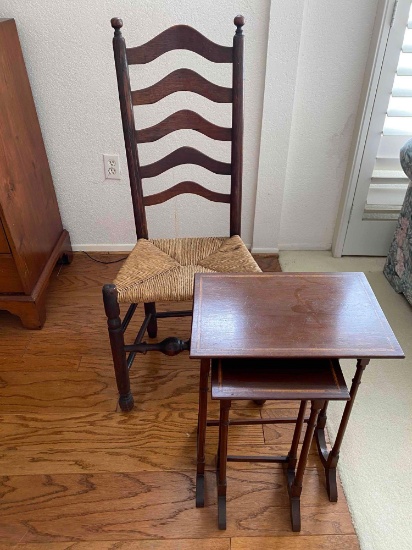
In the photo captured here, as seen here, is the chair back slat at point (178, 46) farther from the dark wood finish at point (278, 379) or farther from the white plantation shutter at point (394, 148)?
the dark wood finish at point (278, 379)

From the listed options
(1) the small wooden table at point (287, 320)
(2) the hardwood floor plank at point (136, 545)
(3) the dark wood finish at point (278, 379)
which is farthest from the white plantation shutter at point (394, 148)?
(2) the hardwood floor plank at point (136, 545)

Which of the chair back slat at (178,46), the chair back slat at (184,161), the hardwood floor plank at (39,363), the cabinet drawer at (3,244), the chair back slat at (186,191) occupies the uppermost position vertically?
the chair back slat at (178,46)

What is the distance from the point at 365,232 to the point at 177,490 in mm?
1396

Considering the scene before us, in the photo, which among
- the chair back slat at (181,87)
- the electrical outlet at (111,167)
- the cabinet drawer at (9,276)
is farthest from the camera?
the electrical outlet at (111,167)

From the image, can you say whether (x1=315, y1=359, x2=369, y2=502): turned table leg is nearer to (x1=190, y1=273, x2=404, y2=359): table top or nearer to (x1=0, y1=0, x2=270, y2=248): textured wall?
(x1=190, y1=273, x2=404, y2=359): table top

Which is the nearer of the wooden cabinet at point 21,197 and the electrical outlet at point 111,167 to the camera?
the wooden cabinet at point 21,197

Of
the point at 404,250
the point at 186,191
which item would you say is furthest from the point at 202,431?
the point at 404,250

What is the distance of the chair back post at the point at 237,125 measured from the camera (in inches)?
48.4

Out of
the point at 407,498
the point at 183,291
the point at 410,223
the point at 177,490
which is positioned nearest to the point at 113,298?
the point at 183,291

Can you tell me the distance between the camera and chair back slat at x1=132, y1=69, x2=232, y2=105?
1.29m

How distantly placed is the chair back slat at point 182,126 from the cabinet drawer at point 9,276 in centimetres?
64

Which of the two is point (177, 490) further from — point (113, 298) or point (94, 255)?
point (94, 255)

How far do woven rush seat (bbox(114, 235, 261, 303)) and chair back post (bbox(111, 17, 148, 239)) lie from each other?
0.12 m

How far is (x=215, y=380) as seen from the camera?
2.89 ft
